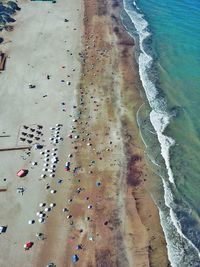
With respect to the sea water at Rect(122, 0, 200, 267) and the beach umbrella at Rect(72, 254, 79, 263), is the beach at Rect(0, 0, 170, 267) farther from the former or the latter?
the sea water at Rect(122, 0, 200, 267)

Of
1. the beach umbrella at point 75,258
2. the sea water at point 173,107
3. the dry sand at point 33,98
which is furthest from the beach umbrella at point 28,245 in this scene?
the sea water at point 173,107

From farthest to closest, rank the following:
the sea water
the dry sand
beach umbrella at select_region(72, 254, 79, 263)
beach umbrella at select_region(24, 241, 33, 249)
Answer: the sea water, the dry sand, beach umbrella at select_region(24, 241, 33, 249), beach umbrella at select_region(72, 254, 79, 263)

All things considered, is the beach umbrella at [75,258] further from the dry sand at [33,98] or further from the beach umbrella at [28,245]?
the beach umbrella at [28,245]

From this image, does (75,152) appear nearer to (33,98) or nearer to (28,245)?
(33,98)

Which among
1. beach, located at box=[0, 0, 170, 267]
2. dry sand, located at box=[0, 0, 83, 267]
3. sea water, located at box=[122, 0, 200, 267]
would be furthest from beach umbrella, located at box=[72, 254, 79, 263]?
sea water, located at box=[122, 0, 200, 267]

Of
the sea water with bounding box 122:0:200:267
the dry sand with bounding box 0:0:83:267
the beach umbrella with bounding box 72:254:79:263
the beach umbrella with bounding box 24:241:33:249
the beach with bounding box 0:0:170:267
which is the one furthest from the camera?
the sea water with bounding box 122:0:200:267

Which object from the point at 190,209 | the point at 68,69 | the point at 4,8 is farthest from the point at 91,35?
the point at 190,209
